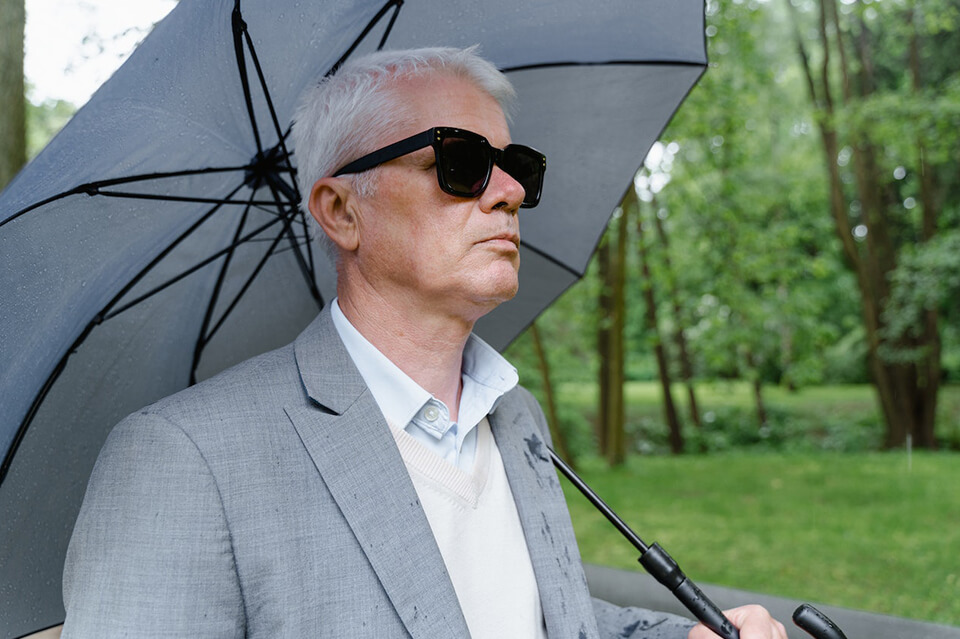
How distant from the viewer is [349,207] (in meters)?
1.85

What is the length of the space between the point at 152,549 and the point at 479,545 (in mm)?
651

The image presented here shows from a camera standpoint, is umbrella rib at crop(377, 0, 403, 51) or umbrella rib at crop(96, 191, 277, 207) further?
umbrella rib at crop(377, 0, 403, 51)

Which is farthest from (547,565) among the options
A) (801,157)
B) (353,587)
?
(801,157)

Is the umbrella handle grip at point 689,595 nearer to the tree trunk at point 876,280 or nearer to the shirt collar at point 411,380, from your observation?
the shirt collar at point 411,380

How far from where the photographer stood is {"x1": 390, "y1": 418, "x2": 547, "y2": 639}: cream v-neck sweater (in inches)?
63.8

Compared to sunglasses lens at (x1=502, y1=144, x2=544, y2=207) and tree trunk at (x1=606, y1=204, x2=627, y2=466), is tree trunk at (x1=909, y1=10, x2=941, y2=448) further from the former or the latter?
sunglasses lens at (x1=502, y1=144, x2=544, y2=207)

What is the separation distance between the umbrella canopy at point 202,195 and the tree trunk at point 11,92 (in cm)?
195

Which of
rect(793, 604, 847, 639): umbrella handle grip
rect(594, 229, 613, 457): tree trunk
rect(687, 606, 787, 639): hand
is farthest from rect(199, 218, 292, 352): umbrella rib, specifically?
rect(594, 229, 613, 457): tree trunk

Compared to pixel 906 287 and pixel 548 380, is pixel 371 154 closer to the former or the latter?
pixel 548 380

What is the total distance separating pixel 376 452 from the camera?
1.57 meters

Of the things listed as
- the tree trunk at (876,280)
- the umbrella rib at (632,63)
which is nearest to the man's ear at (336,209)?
the umbrella rib at (632,63)

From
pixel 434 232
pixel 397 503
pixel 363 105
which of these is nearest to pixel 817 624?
pixel 397 503

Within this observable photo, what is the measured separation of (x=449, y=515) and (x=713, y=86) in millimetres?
8523

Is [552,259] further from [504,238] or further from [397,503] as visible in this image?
[397,503]
